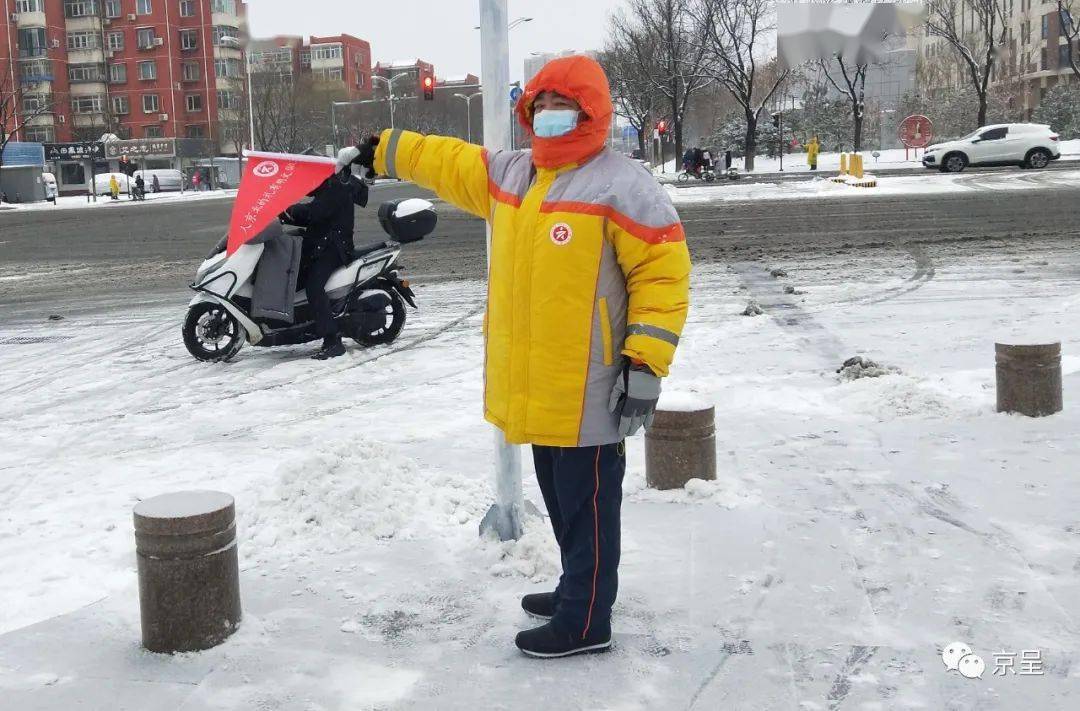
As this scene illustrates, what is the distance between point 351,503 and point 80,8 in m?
94.0

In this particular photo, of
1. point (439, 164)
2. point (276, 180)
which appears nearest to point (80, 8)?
point (276, 180)

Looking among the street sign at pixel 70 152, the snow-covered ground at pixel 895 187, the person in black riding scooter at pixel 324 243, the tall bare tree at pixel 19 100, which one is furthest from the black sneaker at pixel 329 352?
the street sign at pixel 70 152

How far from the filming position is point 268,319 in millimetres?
8594

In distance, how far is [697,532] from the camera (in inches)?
179

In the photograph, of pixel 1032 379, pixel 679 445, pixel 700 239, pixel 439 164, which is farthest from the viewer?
pixel 700 239

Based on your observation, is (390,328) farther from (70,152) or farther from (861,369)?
(70,152)

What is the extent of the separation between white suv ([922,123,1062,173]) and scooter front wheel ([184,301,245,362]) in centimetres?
3077

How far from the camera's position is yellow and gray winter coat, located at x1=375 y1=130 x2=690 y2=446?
3.25 metres

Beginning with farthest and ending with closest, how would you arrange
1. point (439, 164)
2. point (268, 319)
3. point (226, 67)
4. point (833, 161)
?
point (226, 67) → point (833, 161) → point (268, 319) → point (439, 164)

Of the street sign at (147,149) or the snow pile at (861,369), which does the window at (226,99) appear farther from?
the snow pile at (861,369)

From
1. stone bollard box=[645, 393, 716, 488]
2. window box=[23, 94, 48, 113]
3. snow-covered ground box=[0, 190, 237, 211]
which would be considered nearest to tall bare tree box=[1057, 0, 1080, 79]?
snow-covered ground box=[0, 190, 237, 211]

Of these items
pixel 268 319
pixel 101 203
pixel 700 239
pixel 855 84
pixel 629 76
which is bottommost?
pixel 268 319

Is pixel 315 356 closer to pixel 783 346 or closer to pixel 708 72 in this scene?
pixel 783 346

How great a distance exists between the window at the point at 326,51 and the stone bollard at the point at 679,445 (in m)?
88.1
